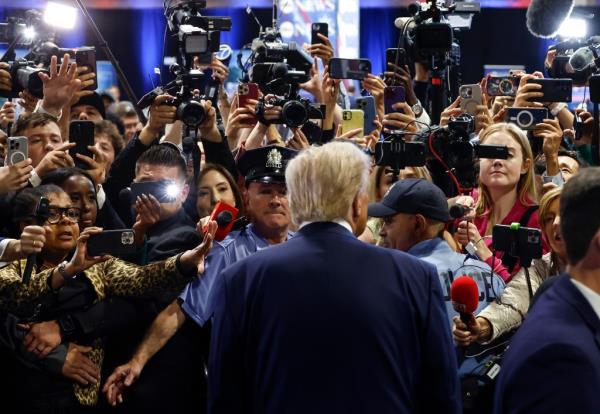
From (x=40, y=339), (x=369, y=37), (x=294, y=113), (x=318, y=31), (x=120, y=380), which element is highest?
(x=318, y=31)

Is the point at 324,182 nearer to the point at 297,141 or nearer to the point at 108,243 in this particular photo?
the point at 108,243

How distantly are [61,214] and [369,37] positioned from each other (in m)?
11.4

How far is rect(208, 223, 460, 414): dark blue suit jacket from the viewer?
2.41 m

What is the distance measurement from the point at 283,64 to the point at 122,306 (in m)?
1.70

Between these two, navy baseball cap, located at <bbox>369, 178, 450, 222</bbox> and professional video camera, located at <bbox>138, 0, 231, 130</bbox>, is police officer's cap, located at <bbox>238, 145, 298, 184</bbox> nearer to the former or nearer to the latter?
navy baseball cap, located at <bbox>369, 178, 450, 222</bbox>

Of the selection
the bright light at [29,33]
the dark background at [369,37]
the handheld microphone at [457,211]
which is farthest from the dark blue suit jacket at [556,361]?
the dark background at [369,37]

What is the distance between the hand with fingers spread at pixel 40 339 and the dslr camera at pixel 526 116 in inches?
84.1

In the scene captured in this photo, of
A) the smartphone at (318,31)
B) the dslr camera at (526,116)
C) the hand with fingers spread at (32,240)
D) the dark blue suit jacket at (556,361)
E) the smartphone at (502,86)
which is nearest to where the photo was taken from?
the dark blue suit jacket at (556,361)

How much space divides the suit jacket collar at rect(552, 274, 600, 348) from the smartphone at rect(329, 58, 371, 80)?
3.00 meters

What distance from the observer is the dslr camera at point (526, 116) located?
14.7 ft

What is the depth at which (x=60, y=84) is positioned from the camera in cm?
477

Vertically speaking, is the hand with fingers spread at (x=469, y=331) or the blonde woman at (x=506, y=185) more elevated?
the blonde woman at (x=506, y=185)

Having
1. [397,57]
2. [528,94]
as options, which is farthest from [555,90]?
[397,57]

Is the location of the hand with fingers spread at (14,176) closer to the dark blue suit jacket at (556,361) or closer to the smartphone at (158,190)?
the smartphone at (158,190)
